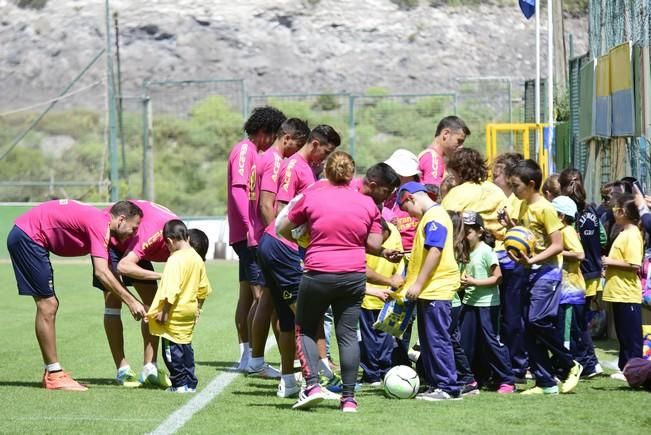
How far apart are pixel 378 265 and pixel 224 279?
38.2 feet

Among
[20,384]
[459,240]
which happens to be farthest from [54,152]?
[459,240]

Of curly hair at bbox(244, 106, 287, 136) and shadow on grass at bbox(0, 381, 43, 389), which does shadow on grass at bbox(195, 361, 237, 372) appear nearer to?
shadow on grass at bbox(0, 381, 43, 389)

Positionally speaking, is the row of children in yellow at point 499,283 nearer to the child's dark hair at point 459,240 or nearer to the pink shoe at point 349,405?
the child's dark hair at point 459,240

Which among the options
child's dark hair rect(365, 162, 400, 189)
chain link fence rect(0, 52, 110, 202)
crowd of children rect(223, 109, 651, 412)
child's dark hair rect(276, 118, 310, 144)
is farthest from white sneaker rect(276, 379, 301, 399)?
chain link fence rect(0, 52, 110, 202)

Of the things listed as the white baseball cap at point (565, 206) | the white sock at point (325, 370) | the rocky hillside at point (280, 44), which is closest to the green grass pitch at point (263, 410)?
the white sock at point (325, 370)

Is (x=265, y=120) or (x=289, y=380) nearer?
(x=289, y=380)

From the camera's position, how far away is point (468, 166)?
927 centimetres

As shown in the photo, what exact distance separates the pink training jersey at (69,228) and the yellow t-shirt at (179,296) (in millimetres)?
554

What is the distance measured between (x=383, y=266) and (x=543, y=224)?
1504mm

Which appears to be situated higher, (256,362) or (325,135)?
(325,135)

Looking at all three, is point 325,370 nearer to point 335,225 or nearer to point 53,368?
point 335,225

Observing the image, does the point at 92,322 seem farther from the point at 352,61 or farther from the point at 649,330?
the point at 352,61

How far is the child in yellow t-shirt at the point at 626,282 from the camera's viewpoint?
9.75 metres

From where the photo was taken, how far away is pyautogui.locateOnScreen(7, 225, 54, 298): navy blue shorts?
9.41 meters
